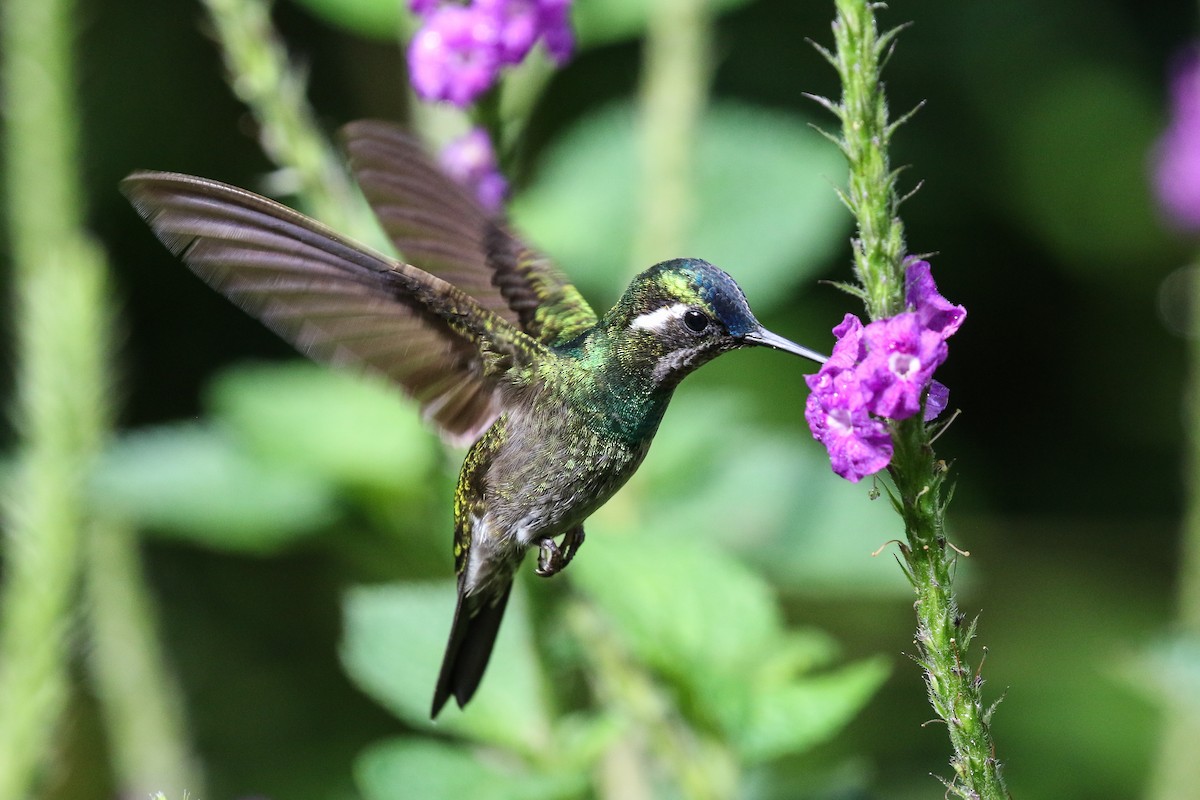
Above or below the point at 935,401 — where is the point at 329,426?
below

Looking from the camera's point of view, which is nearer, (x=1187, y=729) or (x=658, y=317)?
(x=658, y=317)

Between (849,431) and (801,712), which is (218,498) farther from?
(849,431)

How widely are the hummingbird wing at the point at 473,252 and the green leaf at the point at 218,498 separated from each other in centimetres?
102

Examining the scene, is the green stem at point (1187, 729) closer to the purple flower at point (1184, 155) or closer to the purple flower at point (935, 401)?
the purple flower at point (1184, 155)

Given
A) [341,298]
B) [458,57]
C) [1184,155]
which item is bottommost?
[341,298]

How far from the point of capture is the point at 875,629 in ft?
11.7

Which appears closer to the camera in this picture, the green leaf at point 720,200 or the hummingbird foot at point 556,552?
the hummingbird foot at point 556,552

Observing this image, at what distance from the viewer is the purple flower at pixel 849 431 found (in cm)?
109

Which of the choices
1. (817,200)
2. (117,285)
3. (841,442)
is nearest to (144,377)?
(117,285)

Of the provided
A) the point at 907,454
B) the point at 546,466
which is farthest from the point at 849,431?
the point at 546,466

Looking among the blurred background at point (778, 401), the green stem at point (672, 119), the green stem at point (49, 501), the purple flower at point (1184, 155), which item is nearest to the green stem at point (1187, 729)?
the blurred background at point (778, 401)

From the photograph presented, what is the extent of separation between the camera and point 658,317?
142cm

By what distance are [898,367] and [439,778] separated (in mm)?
1112

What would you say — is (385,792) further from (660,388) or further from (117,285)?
(117,285)
